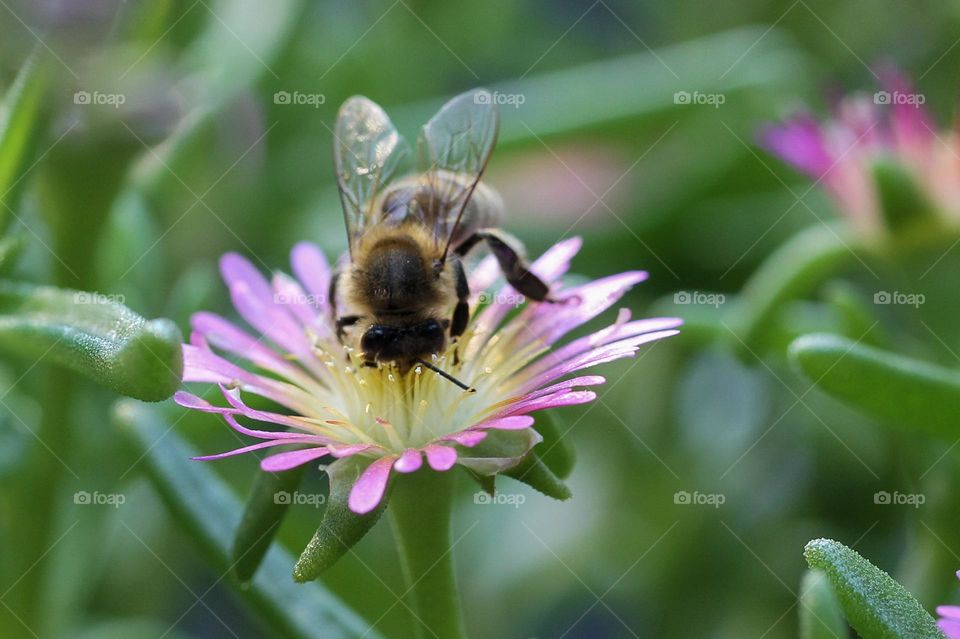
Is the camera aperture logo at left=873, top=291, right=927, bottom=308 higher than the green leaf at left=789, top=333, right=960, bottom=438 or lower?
higher

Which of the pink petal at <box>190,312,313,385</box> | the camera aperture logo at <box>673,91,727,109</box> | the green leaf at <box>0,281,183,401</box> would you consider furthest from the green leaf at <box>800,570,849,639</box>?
the camera aperture logo at <box>673,91,727,109</box>

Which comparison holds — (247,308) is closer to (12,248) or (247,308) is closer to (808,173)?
(12,248)

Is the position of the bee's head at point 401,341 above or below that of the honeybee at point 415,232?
below

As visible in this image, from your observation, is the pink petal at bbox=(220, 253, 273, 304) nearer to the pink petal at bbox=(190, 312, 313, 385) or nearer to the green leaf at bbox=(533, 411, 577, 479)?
the pink petal at bbox=(190, 312, 313, 385)

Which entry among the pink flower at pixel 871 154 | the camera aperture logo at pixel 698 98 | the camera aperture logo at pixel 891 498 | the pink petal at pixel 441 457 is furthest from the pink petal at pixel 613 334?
the camera aperture logo at pixel 698 98

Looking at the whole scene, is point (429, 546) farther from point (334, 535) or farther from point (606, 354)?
point (606, 354)

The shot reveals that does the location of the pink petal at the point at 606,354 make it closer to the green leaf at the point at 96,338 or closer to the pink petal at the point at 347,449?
the pink petal at the point at 347,449

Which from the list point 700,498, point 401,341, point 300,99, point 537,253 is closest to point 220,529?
point 401,341
